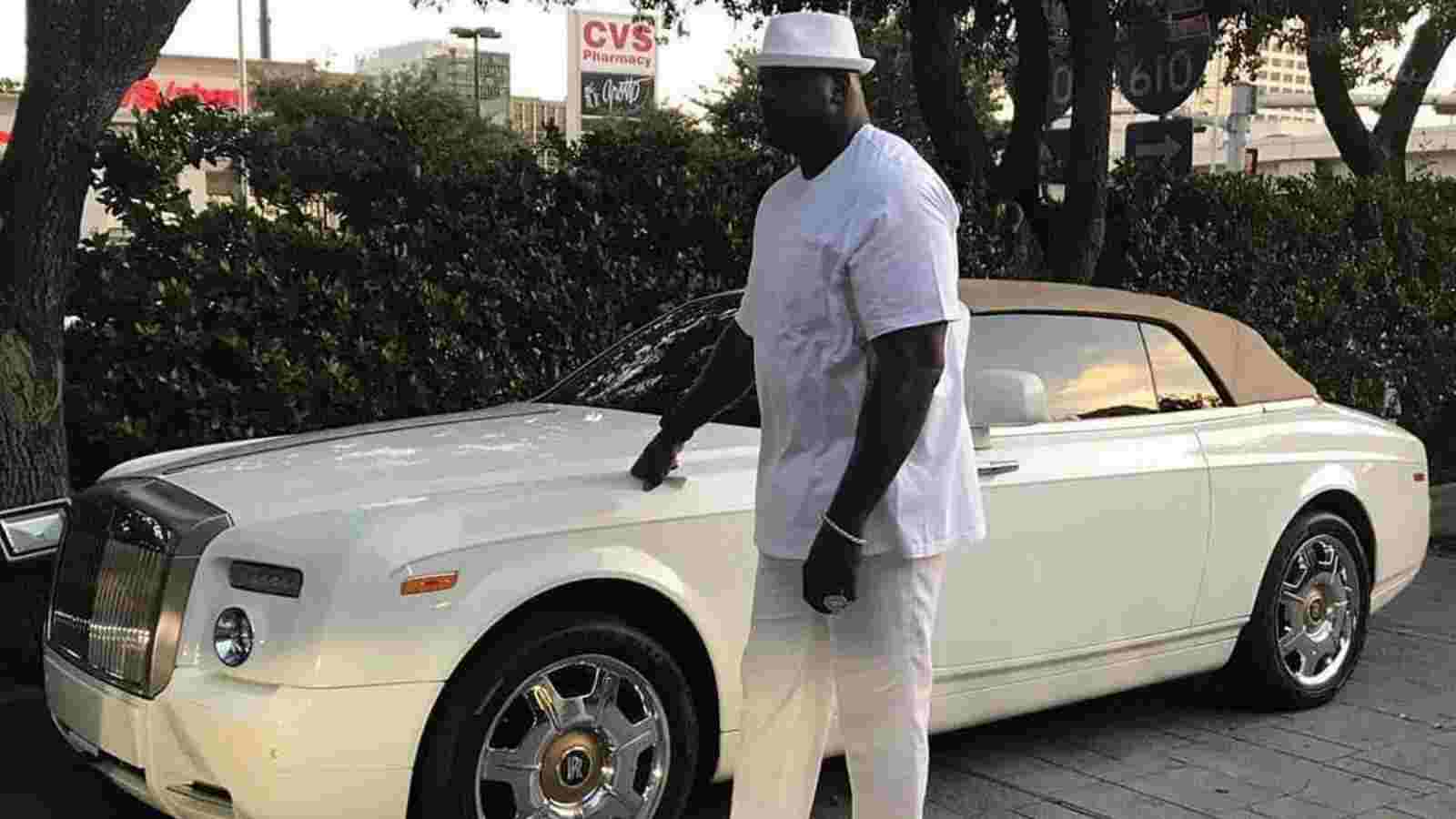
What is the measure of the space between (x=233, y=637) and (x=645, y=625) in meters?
0.99

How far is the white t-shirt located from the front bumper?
3.13 ft

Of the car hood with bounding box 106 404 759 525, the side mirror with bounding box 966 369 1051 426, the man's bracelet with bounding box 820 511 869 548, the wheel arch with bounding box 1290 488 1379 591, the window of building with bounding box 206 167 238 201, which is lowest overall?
the wheel arch with bounding box 1290 488 1379 591

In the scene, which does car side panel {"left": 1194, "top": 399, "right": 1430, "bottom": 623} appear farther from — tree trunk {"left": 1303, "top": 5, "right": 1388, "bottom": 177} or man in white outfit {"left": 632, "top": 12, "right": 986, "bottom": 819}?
tree trunk {"left": 1303, "top": 5, "right": 1388, "bottom": 177}

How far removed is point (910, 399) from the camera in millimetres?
2748

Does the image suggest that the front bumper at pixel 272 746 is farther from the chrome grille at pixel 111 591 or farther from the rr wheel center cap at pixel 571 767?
the rr wheel center cap at pixel 571 767

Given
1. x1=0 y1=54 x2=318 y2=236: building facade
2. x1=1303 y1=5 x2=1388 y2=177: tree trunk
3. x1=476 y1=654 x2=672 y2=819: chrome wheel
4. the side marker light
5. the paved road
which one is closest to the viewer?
the side marker light

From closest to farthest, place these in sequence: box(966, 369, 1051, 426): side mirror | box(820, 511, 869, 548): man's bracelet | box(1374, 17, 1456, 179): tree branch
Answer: box(820, 511, 869, 548): man's bracelet → box(966, 369, 1051, 426): side mirror → box(1374, 17, 1456, 179): tree branch

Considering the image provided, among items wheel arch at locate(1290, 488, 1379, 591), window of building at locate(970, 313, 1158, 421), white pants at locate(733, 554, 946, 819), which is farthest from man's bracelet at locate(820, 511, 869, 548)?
wheel arch at locate(1290, 488, 1379, 591)

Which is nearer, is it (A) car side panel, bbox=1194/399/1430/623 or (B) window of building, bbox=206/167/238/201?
(A) car side panel, bbox=1194/399/1430/623

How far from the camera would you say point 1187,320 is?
516 cm

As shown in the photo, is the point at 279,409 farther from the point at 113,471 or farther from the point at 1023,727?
the point at 1023,727

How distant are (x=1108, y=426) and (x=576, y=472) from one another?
6.07ft

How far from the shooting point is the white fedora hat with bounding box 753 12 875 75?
9.30 ft

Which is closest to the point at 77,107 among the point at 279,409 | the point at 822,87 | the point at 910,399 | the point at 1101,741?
the point at 279,409
